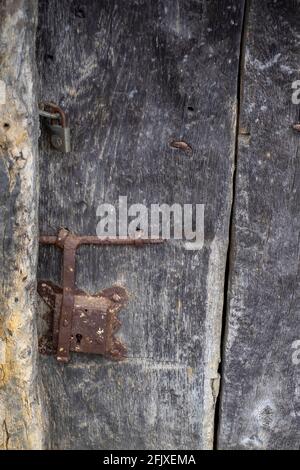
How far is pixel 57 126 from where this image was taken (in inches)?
40.5

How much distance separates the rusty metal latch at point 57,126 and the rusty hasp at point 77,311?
18 cm

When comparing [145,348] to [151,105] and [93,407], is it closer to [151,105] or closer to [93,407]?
[93,407]

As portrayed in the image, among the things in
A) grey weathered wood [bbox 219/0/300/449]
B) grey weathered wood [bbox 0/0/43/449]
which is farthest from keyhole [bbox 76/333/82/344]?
grey weathered wood [bbox 219/0/300/449]

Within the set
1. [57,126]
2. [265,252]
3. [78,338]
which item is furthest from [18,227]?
[265,252]

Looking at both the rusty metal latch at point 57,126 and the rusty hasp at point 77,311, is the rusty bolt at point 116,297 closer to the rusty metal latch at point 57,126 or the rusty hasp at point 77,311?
the rusty hasp at point 77,311

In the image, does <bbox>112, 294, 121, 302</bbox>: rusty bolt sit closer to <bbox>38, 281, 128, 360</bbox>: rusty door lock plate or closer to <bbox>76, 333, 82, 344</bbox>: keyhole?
<bbox>38, 281, 128, 360</bbox>: rusty door lock plate

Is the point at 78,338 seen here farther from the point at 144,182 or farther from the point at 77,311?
the point at 144,182

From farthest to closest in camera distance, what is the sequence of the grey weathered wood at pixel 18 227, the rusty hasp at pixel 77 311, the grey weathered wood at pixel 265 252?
the rusty hasp at pixel 77 311 < the grey weathered wood at pixel 265 252 < the grey weathered wood at pixel 18 227

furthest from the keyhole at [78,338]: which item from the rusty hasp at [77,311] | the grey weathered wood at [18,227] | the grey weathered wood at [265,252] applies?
the grey weathered wood at [265,252]

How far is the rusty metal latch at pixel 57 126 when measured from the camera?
3.35 ft

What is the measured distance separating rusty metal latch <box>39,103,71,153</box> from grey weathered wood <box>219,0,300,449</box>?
340 millimetres

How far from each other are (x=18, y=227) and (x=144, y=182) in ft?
0.88

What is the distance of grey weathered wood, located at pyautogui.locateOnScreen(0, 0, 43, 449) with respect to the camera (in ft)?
2.92
